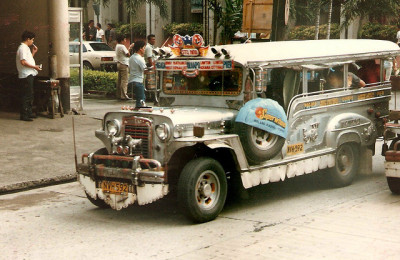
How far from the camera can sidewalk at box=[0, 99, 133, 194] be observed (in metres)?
10.5

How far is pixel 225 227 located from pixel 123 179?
1274 mm

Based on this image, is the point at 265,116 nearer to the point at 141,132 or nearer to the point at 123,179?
the point at 141,132

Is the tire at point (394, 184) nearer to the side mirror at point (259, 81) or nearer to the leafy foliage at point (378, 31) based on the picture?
the side mirror at point (259, 81)

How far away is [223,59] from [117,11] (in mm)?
30012

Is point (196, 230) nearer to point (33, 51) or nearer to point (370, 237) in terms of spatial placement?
point (370, 237)

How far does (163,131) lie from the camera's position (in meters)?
8.06

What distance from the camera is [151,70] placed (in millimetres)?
9898

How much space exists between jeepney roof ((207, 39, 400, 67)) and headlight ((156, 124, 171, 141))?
1385 mm

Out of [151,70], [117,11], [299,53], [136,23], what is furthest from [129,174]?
[117,11]

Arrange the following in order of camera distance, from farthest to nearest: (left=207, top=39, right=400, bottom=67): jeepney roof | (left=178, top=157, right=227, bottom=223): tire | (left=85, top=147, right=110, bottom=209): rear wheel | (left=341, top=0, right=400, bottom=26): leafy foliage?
1. (left=341, top=0, right=400, bottom=26): leafy foliage
2. (left=207, top=39, right=400, bottom=67): jeepney roof
3. (left=85, top=147, right=110, bottom=209): rear wheel
4. (left=178, top=157, right=227, bottom=223): tire

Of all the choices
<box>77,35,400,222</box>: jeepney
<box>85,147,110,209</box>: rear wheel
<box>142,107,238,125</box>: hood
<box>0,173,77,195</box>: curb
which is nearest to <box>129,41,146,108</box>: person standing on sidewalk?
<box>0,173,77,195</box>: curb

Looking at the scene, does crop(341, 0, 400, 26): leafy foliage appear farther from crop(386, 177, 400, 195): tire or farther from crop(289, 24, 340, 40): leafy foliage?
crop(386, 177, 400, 195): tire

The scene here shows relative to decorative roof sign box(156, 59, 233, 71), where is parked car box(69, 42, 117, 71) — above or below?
below

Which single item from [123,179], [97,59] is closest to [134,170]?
[123,179]
